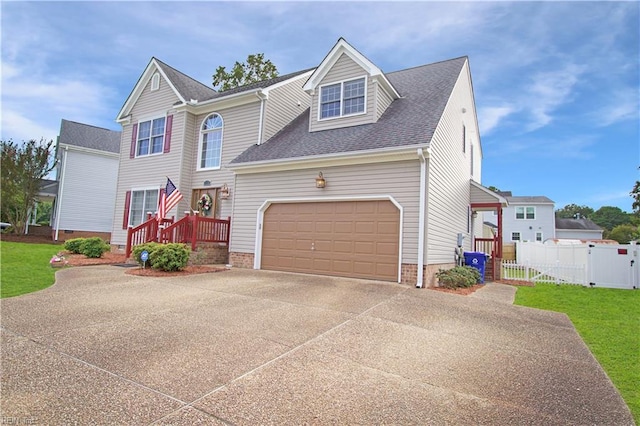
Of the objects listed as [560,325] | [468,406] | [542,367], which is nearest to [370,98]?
[560,325]

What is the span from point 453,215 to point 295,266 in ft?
19.2

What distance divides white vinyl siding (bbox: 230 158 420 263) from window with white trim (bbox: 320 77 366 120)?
108 inches

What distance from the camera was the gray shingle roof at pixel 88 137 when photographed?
22.2 metres

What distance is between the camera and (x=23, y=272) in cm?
934

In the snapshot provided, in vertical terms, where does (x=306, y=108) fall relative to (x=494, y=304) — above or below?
above

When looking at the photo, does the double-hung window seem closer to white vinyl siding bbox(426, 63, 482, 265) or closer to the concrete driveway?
white vinyl siding bbox(426, 63, 482, 265)

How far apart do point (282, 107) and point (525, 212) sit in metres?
32.4

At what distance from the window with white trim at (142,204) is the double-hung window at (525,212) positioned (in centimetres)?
3572

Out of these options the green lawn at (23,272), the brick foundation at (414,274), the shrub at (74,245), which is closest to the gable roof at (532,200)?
the brick foundation at (414,274)

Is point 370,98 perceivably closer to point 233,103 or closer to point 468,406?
point 233,103

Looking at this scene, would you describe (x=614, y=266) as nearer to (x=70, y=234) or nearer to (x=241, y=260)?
(x=241, y=260)

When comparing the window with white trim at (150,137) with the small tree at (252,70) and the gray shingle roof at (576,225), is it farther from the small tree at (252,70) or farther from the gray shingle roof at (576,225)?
the gray shingle roof at (576,225)

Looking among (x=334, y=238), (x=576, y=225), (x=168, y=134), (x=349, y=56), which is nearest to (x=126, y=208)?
(x=168, y=134)

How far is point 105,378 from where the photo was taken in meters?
3.36
